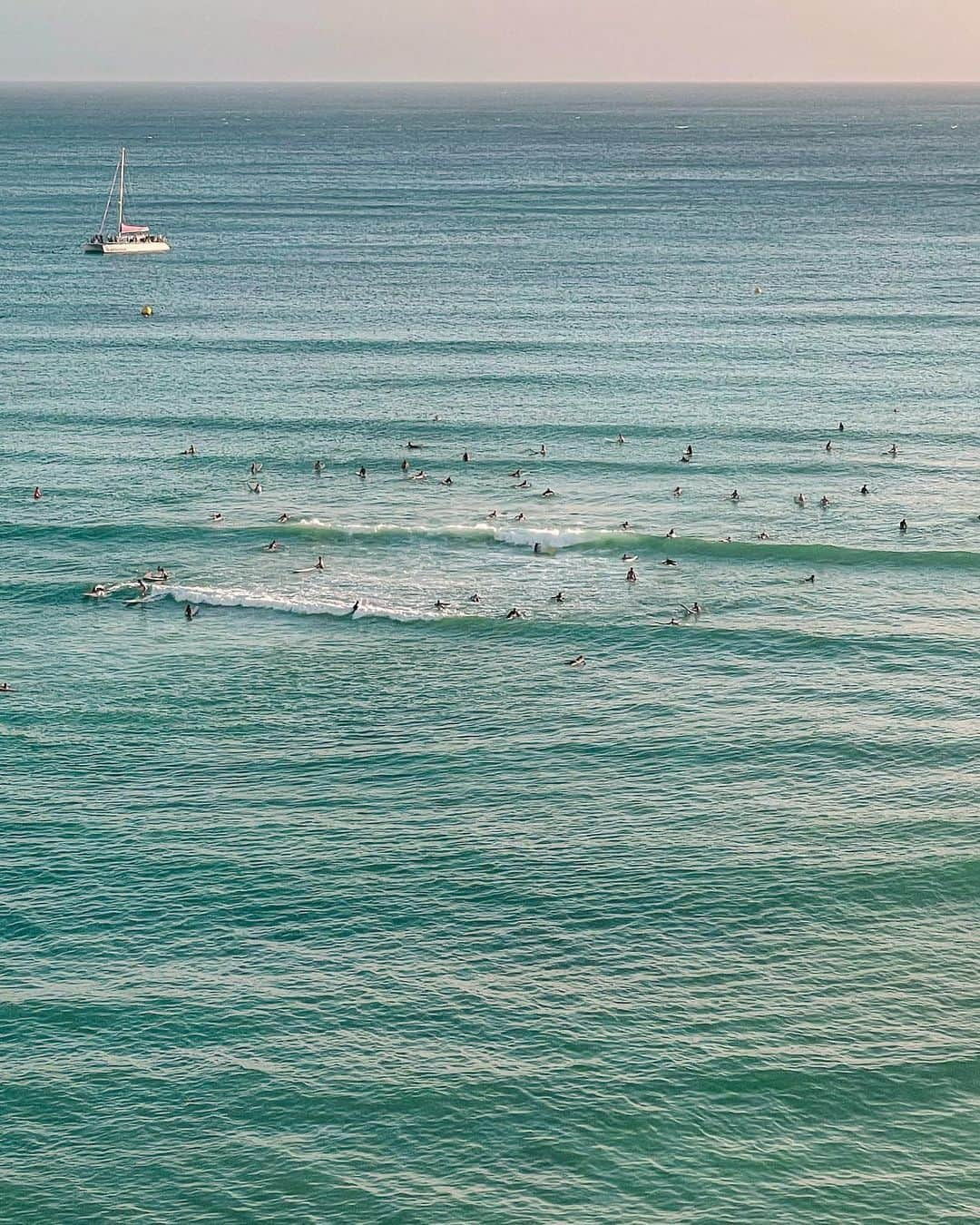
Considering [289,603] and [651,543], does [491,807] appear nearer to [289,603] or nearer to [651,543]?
[289,603]

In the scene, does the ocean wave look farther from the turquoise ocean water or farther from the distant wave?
the distant wave

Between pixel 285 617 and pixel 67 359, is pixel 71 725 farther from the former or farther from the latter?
pixel 67 359

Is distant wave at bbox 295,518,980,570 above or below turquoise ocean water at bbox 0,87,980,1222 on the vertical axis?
above

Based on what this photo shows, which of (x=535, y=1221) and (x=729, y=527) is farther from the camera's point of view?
(x=729, y=527)

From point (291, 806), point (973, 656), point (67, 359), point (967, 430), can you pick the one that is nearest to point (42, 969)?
point (291, 806)

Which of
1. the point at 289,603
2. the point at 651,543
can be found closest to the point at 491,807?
the point at 289,603

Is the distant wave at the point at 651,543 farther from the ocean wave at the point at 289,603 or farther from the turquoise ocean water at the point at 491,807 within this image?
the ocean wave at the point at 289,603

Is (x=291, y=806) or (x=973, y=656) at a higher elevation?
(x=973, y=656)

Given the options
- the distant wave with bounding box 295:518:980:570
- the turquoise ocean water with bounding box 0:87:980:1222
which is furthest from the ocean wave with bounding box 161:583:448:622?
the distant wave with bounding box 295:518:980:570
